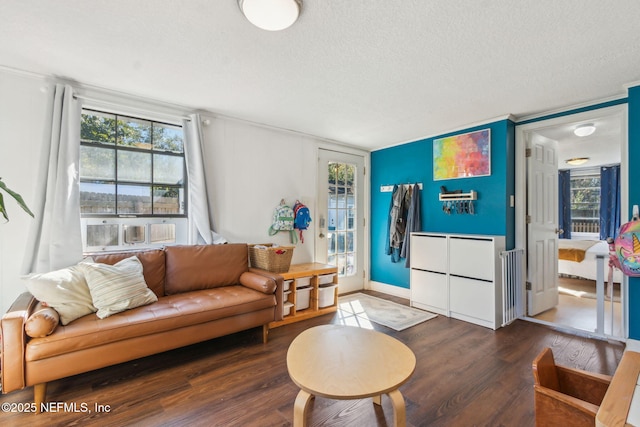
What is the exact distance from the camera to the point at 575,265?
493cm

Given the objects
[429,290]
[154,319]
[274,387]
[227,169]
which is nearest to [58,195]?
[154,319]

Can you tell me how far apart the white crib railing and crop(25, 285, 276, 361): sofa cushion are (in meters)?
2.48

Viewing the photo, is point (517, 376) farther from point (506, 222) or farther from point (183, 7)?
point (183, 7)

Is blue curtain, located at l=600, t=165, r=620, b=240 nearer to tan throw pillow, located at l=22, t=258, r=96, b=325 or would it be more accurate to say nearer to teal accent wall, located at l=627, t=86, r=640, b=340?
teal accent wall, located at l=627, t=86, r=640, b=340

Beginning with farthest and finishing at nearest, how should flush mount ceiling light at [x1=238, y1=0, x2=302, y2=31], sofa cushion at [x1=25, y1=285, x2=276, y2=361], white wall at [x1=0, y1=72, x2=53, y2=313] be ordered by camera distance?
white wall at [x1=0, y1=72, x2=53, y2=313]
sofa cushion at [x1=25, y1=285, x2=276, y2=361]
flush mount ceiling light at [x1=238, y1=0, x2=302, y2=31]

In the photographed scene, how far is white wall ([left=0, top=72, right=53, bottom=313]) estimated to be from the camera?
2277mm

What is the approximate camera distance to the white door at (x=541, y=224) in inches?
134

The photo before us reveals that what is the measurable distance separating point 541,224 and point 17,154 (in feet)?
17.4

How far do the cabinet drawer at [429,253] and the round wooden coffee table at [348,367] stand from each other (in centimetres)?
192

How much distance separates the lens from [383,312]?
357cm

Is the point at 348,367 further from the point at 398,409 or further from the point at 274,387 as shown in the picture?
the point at 274,387

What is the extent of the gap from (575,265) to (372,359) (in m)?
5.24

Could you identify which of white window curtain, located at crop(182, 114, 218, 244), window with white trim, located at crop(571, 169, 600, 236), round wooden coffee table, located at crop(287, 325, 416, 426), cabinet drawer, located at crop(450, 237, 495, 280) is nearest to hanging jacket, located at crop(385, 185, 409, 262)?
cabinet drawer, located at crop(450, 237, 495, 280)

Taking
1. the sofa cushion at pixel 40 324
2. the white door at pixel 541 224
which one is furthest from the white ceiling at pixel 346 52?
the sofa cushion at pixel 40 324
